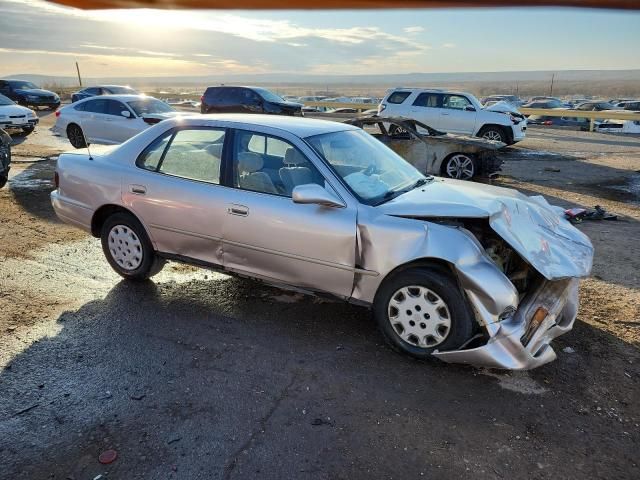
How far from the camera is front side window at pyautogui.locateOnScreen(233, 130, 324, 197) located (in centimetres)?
395

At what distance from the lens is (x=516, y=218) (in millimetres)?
3738

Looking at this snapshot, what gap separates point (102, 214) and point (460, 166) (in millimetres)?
7134

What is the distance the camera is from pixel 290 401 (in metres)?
3.15

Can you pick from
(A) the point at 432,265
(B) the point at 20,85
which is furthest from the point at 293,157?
(B) the point at 20,85

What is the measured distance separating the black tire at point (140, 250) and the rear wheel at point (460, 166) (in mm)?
6749

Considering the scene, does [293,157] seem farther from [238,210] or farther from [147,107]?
[147,107]

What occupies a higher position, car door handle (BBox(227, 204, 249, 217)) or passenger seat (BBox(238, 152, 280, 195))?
passenger seat (BBox(238, 152, 280, 195))

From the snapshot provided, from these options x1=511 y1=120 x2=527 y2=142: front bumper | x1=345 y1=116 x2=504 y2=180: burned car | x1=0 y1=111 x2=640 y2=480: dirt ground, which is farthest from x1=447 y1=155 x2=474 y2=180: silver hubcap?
x1=0 y1=111 x2=640 y2=480: dirt ground

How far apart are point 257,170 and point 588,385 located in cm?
288

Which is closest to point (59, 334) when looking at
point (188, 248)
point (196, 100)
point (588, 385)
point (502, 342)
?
point (188, 248)

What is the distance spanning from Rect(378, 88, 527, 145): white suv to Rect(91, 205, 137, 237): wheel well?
10583mm

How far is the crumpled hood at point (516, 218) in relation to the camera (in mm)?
3461

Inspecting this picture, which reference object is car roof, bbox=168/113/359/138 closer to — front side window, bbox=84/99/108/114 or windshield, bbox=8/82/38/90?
front side window, bbox=84/99/108/114

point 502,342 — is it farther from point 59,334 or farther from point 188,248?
point 59,334
